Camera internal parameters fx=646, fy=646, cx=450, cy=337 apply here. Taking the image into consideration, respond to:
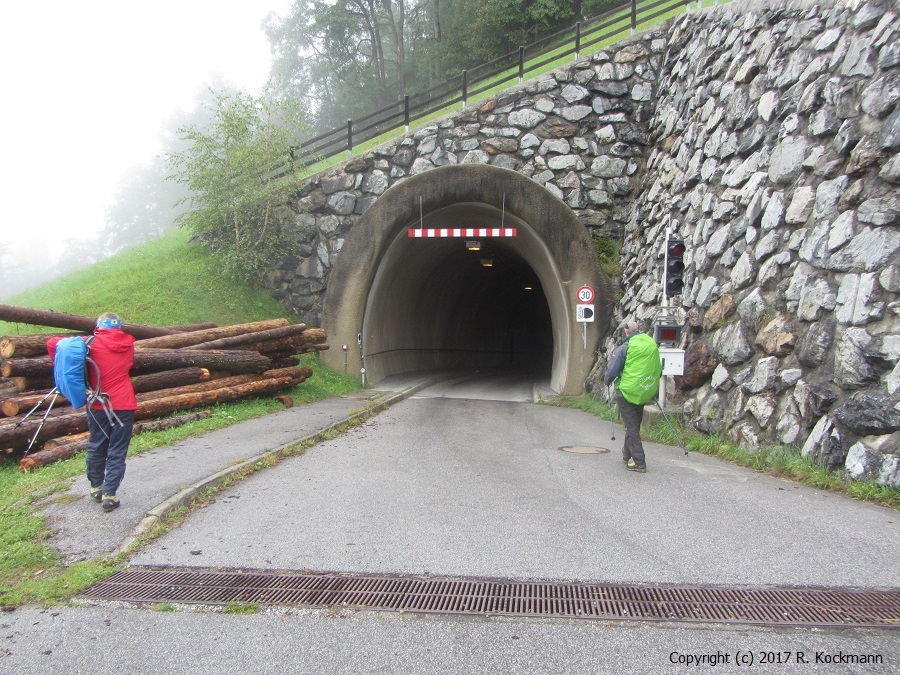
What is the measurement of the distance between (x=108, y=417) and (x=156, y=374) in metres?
4.49

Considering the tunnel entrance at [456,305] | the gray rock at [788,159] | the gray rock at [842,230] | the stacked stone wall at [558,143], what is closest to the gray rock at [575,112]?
the stacked stone wall at [558,143]

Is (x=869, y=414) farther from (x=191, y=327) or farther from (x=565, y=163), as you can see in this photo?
(x=191, y=327)

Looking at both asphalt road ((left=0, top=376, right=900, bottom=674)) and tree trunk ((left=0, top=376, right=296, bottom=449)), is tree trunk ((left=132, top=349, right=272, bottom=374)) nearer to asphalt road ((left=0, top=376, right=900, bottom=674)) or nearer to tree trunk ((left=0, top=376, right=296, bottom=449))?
tree trunk ((left=0, top=376, right=296, bottom=449))

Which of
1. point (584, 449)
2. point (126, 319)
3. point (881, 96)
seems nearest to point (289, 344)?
point (126, 319)

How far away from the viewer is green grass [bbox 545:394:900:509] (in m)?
6.27

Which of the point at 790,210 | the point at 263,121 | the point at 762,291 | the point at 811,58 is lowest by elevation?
the point at 762,291

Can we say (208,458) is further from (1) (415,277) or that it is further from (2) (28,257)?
(2) (28,257)

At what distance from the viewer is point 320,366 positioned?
16.5 m

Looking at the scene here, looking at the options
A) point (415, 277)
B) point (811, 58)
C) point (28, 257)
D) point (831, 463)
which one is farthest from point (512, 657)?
point (28, 257)

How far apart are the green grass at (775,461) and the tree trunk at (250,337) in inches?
275

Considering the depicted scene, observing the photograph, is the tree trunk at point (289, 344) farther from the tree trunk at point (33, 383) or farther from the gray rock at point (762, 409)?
the gray rock at point (762, 409)

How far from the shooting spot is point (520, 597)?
412 cm

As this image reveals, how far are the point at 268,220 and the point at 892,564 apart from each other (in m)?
15.0

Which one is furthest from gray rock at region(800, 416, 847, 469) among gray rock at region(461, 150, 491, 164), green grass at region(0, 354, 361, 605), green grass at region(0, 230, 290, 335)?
green grass at region(0, 230, 290, 335)
